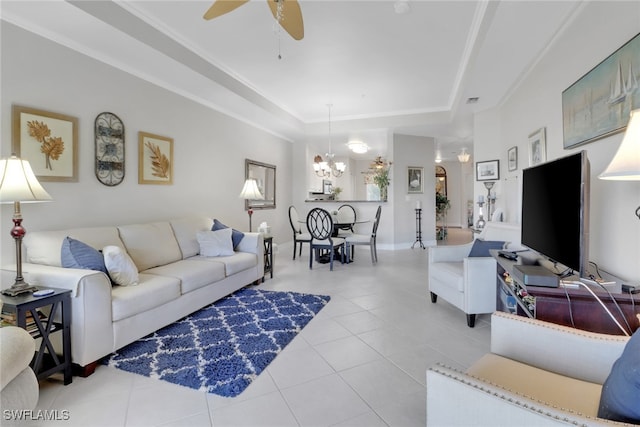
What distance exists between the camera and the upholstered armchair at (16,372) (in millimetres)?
1197

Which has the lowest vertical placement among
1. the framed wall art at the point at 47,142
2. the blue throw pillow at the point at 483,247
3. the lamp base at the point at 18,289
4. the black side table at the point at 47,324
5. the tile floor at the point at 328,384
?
the tile floor at the point at 328,384

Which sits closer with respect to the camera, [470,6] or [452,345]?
[452,345]

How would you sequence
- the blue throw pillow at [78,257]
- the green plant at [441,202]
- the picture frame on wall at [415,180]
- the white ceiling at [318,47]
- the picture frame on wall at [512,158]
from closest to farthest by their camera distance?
the blue throw pillow at [78,257] → the white ceiling at [318,47] → the picture frame on wall at [512,158] → the picture frame on wall at [415,180] → the green plant at [441,202]

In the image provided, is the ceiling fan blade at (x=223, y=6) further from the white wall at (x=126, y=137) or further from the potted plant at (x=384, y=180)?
the potted plant at (x=384, y=180)

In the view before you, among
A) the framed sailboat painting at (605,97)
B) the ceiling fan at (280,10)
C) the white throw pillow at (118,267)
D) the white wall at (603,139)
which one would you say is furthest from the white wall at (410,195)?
the white throw pillow at (118,267)

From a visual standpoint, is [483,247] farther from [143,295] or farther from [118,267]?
[118,267]

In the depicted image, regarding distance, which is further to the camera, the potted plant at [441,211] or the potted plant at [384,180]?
the potted plant at [441,211]

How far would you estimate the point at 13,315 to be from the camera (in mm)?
1789

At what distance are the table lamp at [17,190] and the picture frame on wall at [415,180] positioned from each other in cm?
650

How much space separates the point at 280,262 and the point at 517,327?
4401 mm

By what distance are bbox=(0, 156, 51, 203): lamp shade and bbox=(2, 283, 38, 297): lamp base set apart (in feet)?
1.72

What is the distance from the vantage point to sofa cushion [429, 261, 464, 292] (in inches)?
110

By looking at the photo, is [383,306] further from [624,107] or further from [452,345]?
[624,107]

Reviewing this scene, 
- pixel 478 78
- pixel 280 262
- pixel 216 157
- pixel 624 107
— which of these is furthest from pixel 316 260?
pixel 624 107
